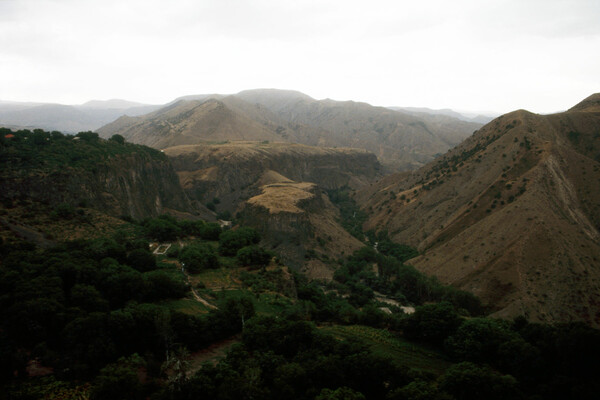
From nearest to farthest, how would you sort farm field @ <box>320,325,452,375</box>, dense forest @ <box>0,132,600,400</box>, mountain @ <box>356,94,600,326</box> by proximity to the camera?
dense forest @ <box>0,132,600,400</box> < farm field @ <box>320,325,452,375</box> < mountain @ <box>356,94,600,326</box>

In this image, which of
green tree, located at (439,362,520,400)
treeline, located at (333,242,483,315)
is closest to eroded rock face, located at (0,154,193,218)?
treeline, located at (333,242,483,315)

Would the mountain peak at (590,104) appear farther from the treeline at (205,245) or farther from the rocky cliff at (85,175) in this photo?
the rocky cliff at (85,175)

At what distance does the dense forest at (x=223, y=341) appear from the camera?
62.3ft

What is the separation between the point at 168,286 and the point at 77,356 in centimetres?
1260

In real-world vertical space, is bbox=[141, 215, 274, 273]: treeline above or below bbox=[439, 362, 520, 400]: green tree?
below

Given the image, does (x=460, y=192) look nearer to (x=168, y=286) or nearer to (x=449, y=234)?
(x=449, y=234)

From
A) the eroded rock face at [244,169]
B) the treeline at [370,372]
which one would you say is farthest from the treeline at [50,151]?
the treeline at [370,372]

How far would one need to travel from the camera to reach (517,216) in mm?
59188

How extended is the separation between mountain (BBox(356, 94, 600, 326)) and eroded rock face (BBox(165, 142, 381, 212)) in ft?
138

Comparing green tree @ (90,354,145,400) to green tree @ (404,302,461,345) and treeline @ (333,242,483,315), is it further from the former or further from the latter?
treeline @ (333,242,483,315)

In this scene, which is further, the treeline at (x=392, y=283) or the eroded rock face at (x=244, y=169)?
the eroded rock face at (x=244, y=169)

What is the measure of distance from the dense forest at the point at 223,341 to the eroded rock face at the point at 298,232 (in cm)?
2414

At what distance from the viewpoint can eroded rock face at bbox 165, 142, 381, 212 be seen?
110 metres

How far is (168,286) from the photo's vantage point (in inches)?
1268
